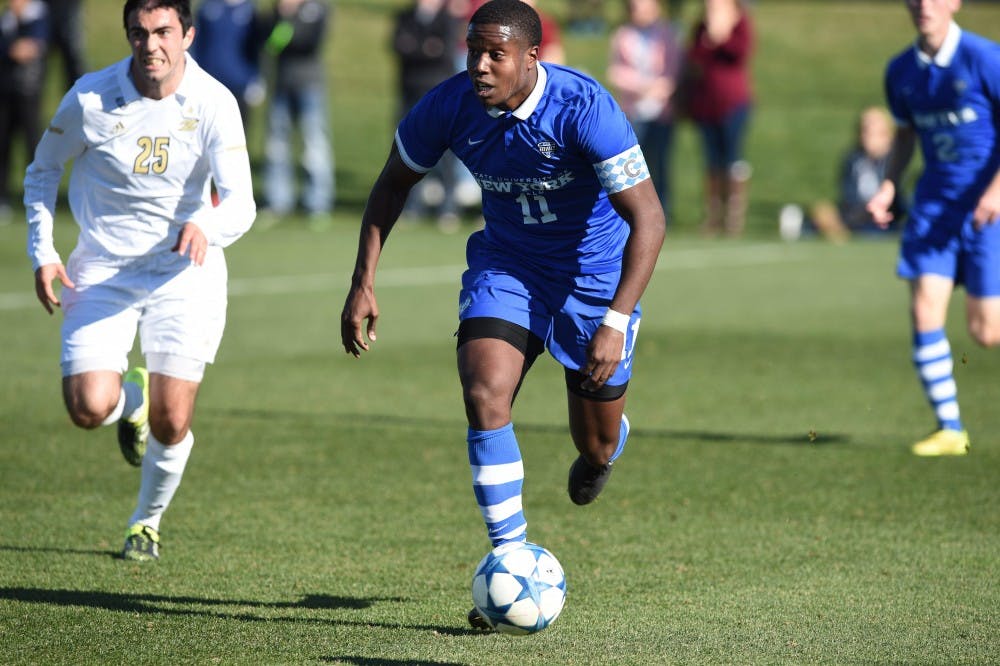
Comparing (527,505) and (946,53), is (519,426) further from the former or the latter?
(946,53)

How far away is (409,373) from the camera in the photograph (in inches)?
464

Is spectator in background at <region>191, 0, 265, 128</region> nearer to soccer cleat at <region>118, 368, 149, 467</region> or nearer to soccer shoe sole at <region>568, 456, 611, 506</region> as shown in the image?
soccer cleat at <region>118, 368, 149, 467</region>

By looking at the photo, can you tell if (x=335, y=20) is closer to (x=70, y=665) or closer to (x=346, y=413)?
(x=346, y=413)

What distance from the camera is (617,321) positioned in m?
5.58

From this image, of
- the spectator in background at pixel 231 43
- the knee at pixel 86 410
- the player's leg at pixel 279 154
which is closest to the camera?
the knee at pixel 86 410

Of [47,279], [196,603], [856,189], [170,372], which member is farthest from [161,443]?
[856,189]

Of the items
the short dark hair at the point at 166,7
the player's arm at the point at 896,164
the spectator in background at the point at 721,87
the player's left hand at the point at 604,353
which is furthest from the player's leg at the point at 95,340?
the spectator in background at the point at 721,87

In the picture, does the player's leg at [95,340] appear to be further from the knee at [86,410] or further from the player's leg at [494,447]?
the player's leg at [494,447]

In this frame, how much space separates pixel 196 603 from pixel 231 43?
14.9 meters

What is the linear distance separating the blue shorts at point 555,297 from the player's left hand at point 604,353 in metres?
0.46

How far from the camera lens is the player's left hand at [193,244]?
6.41 m

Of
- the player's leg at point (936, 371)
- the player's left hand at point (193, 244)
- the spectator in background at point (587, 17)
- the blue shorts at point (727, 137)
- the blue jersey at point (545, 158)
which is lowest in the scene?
the spectator in background at point (587, 17)

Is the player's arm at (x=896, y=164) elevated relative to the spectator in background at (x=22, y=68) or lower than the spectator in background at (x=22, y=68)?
elevated

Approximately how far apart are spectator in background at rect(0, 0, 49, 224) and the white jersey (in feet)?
45.8
